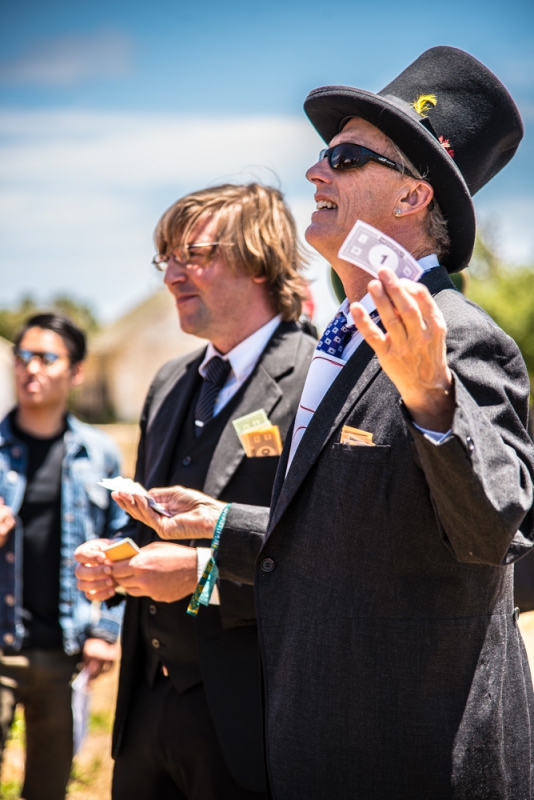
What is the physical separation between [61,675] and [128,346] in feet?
91.9

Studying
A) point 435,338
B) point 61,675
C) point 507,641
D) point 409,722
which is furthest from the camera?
point 61,675

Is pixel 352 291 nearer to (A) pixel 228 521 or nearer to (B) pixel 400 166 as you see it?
(B) pixel 400 166

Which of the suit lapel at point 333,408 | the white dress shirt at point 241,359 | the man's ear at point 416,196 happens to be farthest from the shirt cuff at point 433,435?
the white dress shirt at point 241,359

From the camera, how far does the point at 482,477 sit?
4.81 feet

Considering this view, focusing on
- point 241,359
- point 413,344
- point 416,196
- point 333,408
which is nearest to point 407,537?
point 333,408

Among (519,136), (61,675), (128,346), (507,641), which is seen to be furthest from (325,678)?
(128,346)

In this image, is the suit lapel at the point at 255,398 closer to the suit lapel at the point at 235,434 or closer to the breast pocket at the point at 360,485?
the suit lapel at the point at 235,434

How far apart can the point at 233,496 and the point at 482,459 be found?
137 centimetres

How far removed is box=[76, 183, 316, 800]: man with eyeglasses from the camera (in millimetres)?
2539

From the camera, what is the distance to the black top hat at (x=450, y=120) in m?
2.01

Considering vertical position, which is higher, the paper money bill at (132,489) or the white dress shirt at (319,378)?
the white dress shirt at (319,378)

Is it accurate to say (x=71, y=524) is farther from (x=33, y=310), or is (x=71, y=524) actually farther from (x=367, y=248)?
(x=33, y=310)

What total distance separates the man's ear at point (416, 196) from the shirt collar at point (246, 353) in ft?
3.62

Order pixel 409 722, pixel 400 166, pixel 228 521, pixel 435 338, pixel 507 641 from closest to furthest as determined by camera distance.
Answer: pixel 435 338 < pixel 409 722 < pixel 507 641 < pixel 400 166 < pixel 228 521
